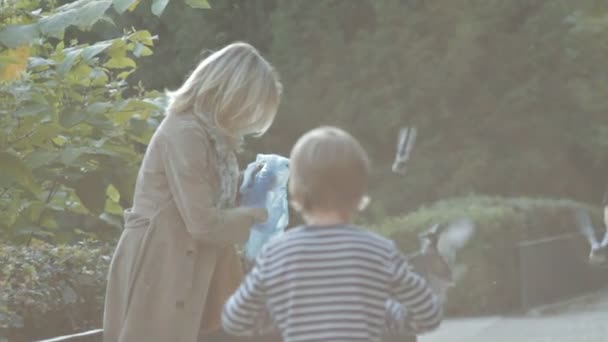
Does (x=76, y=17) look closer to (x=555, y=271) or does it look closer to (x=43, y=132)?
(x=43, y=132)

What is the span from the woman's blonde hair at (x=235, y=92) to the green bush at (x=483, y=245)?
954 cm

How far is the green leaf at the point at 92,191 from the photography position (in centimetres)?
725

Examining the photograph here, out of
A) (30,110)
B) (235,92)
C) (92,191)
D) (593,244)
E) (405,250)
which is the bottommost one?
(405,250)

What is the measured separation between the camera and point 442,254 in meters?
10.2

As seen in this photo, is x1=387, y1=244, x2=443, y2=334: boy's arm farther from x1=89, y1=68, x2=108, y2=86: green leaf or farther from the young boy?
x1=89, y1=68, x2=108, y2=86: green leaf

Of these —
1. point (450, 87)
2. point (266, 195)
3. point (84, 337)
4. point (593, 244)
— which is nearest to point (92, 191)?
point (84, 337)

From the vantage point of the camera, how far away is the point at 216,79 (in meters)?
4.71

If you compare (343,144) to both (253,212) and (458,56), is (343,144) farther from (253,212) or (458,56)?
(458,56)

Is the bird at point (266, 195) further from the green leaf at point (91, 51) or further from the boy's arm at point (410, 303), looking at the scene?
the green leaf at point (91, 51)

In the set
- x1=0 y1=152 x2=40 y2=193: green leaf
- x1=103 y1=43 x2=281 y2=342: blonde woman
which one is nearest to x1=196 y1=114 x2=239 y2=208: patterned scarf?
x1=103 y1=43 x2=281 y2=342: blonde woman

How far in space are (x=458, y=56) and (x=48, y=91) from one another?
13.2 metres

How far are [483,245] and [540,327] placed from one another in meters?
1.94

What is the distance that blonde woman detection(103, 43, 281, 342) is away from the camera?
15.4ft

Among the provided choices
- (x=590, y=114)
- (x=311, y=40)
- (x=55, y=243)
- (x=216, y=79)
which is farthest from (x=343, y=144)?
(x=590, y=114)
